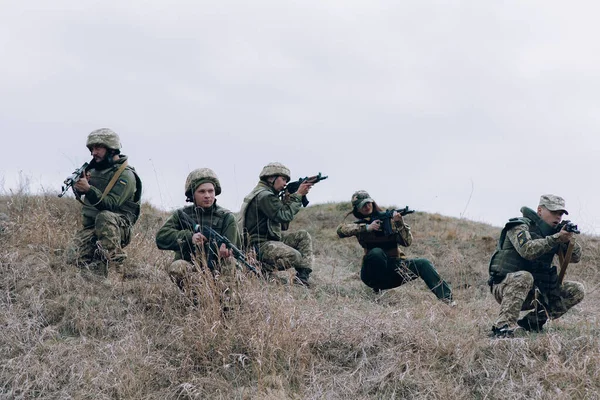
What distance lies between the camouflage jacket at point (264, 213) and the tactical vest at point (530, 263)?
240cm

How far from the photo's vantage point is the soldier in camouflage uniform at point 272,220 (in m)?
7.67

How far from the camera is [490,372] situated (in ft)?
17.6

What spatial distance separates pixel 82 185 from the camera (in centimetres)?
651

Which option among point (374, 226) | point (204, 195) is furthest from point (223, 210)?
point (374, 226)

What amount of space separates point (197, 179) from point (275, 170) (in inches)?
71.2

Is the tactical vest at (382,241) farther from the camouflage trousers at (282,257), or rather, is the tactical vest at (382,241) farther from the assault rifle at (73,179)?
the assault rifle at (73,179)

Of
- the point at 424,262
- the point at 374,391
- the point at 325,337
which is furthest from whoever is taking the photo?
the point at 424,262

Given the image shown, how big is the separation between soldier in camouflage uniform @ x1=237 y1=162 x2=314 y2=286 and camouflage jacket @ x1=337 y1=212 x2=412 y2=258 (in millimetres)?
580

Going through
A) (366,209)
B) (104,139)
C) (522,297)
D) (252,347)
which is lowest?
(252,347)

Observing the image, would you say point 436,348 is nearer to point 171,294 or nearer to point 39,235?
point 171,294

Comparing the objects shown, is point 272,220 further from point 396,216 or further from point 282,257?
point 396,216

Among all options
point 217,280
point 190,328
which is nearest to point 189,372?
point 190,328

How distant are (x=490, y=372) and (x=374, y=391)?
36.2 inches

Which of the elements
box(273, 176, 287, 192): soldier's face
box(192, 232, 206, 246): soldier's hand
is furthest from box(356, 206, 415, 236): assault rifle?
box(192, 232, 206, 246): soldier's hand
